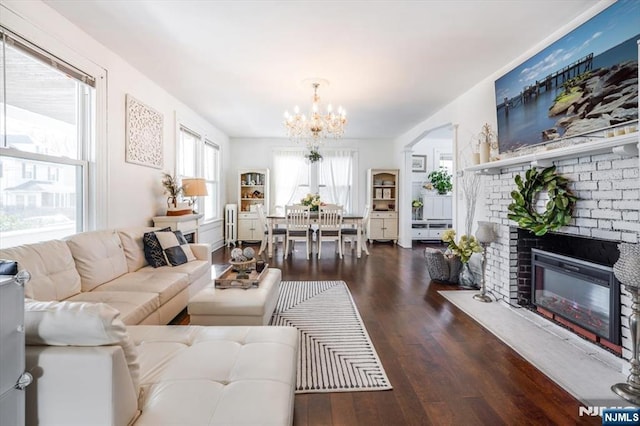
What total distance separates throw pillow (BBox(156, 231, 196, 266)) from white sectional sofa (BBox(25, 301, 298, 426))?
203 cm

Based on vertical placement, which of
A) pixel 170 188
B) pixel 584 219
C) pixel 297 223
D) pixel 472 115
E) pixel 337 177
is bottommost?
pixel 297 223

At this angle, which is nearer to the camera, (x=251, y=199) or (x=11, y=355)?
(x=11, y=355)

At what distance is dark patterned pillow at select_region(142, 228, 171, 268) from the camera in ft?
10.2

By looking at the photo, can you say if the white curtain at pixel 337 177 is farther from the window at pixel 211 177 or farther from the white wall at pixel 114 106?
the white wall at pixel 114 106

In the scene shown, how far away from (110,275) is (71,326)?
1.99 meters

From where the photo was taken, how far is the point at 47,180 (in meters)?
2.58

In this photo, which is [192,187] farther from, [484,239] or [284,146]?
[484,239]

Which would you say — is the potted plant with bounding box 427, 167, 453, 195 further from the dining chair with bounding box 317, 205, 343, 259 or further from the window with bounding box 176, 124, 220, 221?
the window with bounding box 176, 124, 220, 221

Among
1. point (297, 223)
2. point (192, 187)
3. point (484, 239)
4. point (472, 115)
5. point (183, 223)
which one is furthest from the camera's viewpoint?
point (297, 223)

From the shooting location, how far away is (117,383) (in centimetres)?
94

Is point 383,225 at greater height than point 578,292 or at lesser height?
greater

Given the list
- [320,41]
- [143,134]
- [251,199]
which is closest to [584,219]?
[320,41]

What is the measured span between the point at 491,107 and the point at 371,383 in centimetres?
329

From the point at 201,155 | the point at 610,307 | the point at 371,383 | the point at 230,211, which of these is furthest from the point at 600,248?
the point at 230,211
